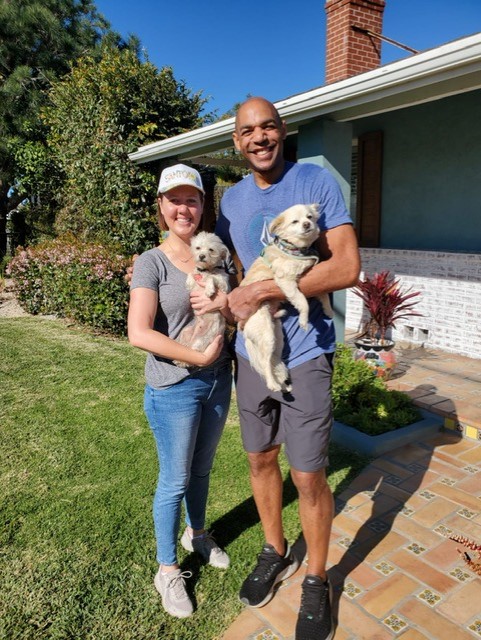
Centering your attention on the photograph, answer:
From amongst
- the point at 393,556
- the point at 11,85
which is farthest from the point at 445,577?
the point at 11,85

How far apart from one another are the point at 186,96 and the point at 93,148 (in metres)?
2.11

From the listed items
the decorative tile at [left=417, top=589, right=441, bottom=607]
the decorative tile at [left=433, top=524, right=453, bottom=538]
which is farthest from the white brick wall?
the decorative tile at [left=417, top=589, right=441, bottom=607]

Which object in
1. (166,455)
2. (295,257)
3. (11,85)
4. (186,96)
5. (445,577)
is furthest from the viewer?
(11,85)

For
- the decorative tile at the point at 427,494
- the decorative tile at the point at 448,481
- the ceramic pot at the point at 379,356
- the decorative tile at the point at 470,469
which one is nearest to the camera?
the decorative tile at the point at 427,494

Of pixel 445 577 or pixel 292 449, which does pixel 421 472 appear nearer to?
pixel 445 577

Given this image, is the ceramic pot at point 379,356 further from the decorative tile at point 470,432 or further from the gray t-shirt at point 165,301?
the gray t-shirt at point 165,301

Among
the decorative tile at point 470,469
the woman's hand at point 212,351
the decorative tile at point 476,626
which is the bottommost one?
the decorative tile at point 476,626

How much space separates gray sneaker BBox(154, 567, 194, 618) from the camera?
2.38 meters

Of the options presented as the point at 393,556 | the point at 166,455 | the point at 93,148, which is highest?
the point at 93,148

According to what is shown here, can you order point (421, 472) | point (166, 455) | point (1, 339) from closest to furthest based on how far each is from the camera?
point (166, 455) < point (421, 472) < point (1, 339)

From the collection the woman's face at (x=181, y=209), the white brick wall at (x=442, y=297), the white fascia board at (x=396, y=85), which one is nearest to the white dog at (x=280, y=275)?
the woman's face at (x=181, y=209)

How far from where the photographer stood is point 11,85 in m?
15.6

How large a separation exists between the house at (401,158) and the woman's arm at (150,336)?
3.29 meters

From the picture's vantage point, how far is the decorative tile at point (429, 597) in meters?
2.43
